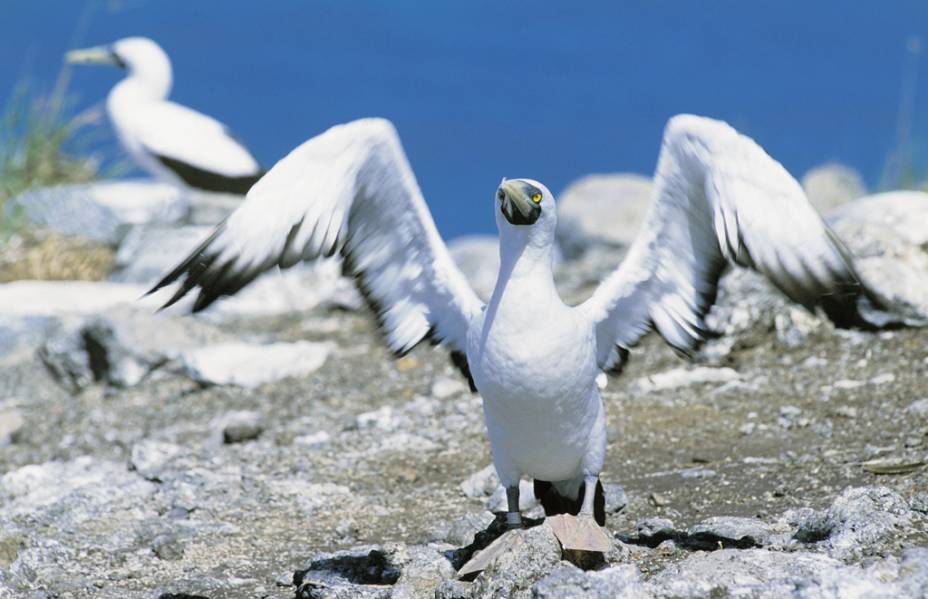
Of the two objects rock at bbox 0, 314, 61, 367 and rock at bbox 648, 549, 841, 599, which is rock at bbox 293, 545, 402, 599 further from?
rock at bbox 0, 314, 61, 367

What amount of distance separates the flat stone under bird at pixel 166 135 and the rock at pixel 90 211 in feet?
1.58

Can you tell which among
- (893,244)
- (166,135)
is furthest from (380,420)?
(166,135)

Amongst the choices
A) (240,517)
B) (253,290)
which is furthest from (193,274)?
(253,290)

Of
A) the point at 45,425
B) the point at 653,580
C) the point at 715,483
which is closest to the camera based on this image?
the point at 653,580

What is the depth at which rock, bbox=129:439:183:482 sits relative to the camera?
6863 millimetres

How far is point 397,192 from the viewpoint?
494cm

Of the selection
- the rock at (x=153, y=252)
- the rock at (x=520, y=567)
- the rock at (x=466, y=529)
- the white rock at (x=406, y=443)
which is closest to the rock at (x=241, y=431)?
the white rock at (x=406, y=443)

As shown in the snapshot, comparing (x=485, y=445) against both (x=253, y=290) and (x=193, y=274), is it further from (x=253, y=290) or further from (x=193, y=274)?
(x=253, y=290)

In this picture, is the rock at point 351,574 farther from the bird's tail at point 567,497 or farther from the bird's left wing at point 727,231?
the bird's left wing at point 727,231

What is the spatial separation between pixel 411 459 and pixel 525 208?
108 inches

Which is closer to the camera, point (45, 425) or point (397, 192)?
point (397, 192)

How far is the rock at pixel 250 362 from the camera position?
9.27m

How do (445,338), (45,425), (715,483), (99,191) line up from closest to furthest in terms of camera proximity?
(445,338) → (715,483) → (45,425) → (99,191)

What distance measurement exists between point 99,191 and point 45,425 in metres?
7.11
